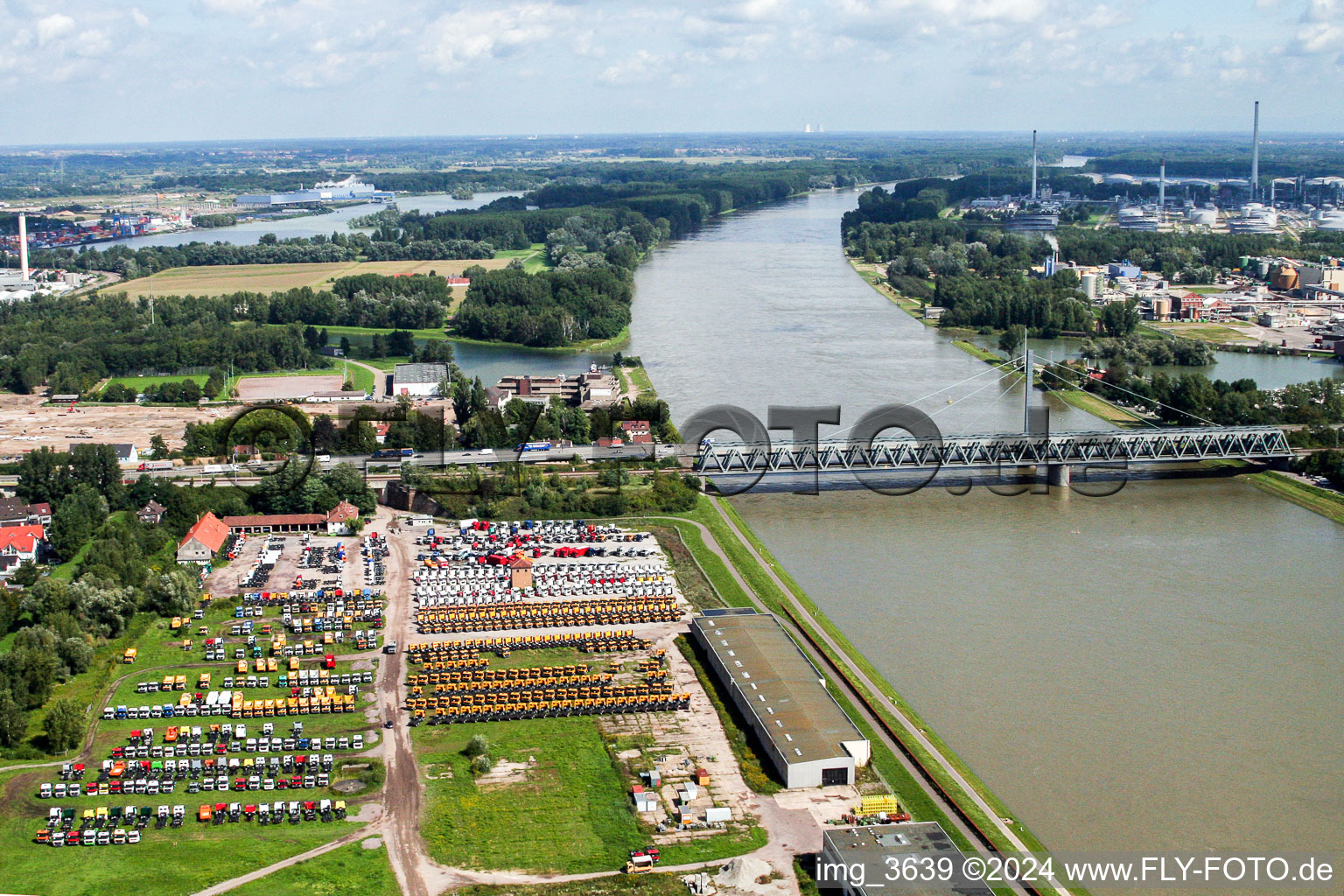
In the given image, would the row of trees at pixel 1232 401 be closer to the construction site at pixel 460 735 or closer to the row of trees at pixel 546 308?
the construction site at pixel 460 735

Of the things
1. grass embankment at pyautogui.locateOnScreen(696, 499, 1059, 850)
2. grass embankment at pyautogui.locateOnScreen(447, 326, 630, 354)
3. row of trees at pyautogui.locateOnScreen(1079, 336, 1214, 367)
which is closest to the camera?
grass embankment at pyautogui.locateOnScreen(696, 499, 1059, 850)

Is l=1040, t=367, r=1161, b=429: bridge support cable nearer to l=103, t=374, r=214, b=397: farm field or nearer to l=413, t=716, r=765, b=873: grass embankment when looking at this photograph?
l=413, t=716, r=765, b=873: grass embankment

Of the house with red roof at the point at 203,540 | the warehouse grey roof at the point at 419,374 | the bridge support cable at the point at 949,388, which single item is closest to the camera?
the house with red roof at the point at 203,540

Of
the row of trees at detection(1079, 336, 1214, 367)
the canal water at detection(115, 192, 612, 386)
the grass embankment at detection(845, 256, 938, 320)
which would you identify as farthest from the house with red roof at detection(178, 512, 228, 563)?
the grass embankment at detection(845, 256, 938, 320)

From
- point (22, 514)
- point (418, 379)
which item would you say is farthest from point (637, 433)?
point (22, 514)

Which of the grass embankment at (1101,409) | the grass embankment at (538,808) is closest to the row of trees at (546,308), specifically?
the grass embankment at (1101,409)

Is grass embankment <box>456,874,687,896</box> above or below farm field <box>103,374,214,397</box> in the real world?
below

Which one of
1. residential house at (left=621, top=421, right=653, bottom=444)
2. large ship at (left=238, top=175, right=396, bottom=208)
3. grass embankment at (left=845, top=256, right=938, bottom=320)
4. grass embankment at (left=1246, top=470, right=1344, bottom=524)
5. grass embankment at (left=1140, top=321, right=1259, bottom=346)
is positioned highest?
large ship at (left=238, top=175, right=396, bottom=208)

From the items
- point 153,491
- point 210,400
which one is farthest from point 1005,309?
point 153,491

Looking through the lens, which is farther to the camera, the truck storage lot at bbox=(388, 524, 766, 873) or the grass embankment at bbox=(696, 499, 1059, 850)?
the grass embankment at bbox=(696, 499, 1059, 850)
